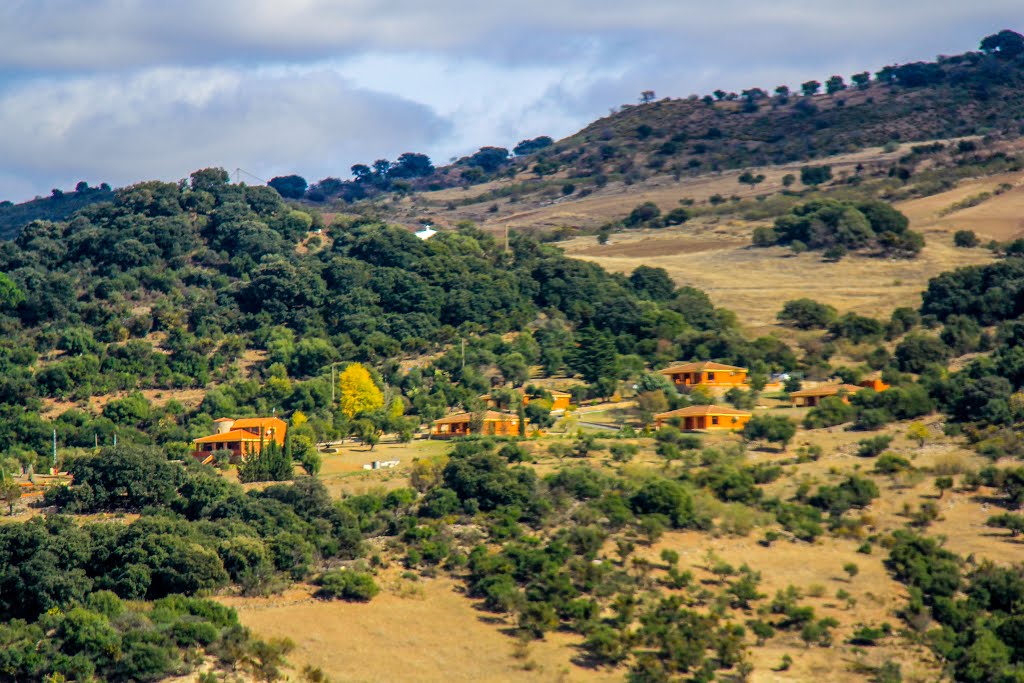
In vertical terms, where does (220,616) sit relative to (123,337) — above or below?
below

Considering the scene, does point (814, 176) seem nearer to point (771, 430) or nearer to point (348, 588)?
point (771, 430)

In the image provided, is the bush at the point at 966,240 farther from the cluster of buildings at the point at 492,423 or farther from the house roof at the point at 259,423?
the house roof at the point at 259,423

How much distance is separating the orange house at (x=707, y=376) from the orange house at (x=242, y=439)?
19491 millimetres

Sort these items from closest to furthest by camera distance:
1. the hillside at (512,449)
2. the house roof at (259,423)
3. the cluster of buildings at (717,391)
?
the hillside at (512,449) < the cluster of buildings at (717,391) < the house roof at (259,423)

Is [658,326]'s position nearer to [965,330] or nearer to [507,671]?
[965,330]

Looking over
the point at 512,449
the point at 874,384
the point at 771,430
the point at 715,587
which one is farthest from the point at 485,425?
the point at 715,587

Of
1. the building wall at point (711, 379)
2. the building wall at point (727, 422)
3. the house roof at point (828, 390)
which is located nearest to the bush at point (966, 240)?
the building wall at point (711, 379)

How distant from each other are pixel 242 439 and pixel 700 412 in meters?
19.4

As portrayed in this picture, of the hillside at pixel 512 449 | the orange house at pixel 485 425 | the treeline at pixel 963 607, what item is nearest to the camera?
the treeline at pixel 963 607

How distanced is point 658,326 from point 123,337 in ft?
93.9

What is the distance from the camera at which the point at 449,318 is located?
291 feet

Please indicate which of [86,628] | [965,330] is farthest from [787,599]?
[965,330]

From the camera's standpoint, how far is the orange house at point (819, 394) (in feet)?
231

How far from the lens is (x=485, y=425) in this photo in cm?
6869
